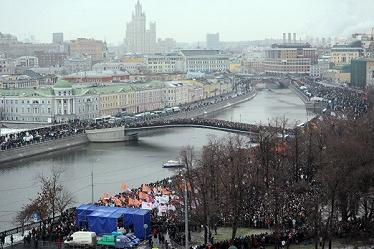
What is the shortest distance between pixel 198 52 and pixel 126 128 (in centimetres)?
5188

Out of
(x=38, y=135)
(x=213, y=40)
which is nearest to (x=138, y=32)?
(x=213, y=40)

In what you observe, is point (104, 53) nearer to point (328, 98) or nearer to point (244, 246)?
point (328, 98)

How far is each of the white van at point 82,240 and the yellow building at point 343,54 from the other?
65266 mm

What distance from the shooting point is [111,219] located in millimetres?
12844

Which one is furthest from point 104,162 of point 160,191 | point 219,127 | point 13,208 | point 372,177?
point 372,177

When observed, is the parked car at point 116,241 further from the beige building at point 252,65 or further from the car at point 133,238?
the beige building at point 252,65

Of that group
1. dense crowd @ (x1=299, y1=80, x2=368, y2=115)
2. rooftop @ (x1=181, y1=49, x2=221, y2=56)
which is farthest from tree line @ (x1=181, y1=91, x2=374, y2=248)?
rooftop @ (x1=181, y1=49, x2=221, y2=56)

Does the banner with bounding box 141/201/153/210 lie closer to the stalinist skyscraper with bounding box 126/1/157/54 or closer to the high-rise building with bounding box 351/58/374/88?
the high-rise building with bounding box 351/58/374/88

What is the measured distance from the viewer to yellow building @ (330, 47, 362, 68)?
75250 millimetres

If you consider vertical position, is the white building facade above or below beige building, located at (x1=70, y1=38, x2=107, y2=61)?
below

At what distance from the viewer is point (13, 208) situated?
17.5 m

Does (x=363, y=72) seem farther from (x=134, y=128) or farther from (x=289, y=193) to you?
(x=289, y=193)

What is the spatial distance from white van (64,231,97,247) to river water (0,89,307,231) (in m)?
3.76

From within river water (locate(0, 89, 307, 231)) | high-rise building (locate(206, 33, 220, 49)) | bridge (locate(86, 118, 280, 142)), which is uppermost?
high-rise building (locate(206, 33, 220, 49))
